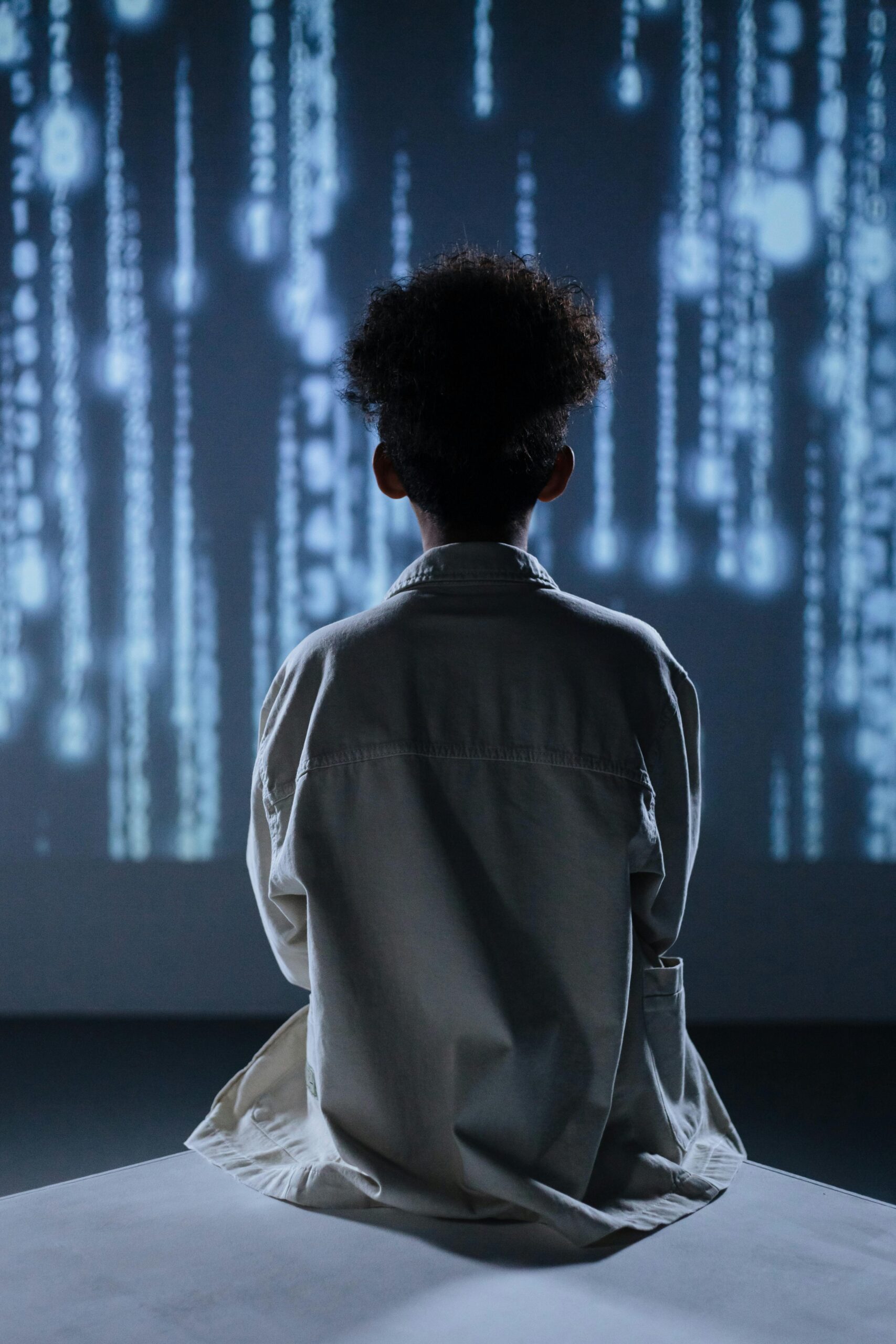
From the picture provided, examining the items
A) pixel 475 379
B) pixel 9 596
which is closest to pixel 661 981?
pixel 475 379

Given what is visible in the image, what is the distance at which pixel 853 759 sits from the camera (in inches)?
104

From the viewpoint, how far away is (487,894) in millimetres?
894

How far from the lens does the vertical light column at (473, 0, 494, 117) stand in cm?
267

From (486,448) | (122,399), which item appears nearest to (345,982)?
(486,448)

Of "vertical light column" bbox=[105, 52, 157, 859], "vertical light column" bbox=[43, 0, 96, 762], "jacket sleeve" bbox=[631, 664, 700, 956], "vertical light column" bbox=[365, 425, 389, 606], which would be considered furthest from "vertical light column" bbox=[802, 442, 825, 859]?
"jacket sleeve" bbox=[631, 664, 700, 956]

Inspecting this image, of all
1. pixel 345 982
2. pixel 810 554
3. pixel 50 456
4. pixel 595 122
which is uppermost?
pixel 595 122

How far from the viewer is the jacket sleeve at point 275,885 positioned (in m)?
0.96

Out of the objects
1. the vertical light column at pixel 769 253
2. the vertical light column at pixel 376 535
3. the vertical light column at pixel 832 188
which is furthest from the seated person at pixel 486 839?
the vertical light column at pixel 832 188

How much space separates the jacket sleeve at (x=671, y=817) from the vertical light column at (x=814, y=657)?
1.79 metres

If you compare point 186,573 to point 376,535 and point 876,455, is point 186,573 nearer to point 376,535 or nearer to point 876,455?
point 376,535

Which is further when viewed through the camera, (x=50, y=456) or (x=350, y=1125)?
(x=50, y=456)

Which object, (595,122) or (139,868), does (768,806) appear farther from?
(595,122)

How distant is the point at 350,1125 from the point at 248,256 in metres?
2.28

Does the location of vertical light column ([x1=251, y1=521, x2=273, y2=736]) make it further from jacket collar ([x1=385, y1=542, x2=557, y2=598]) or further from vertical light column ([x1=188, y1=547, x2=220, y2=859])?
jacket collar ([x1=385, y1=542, x2=557, y2=598])
